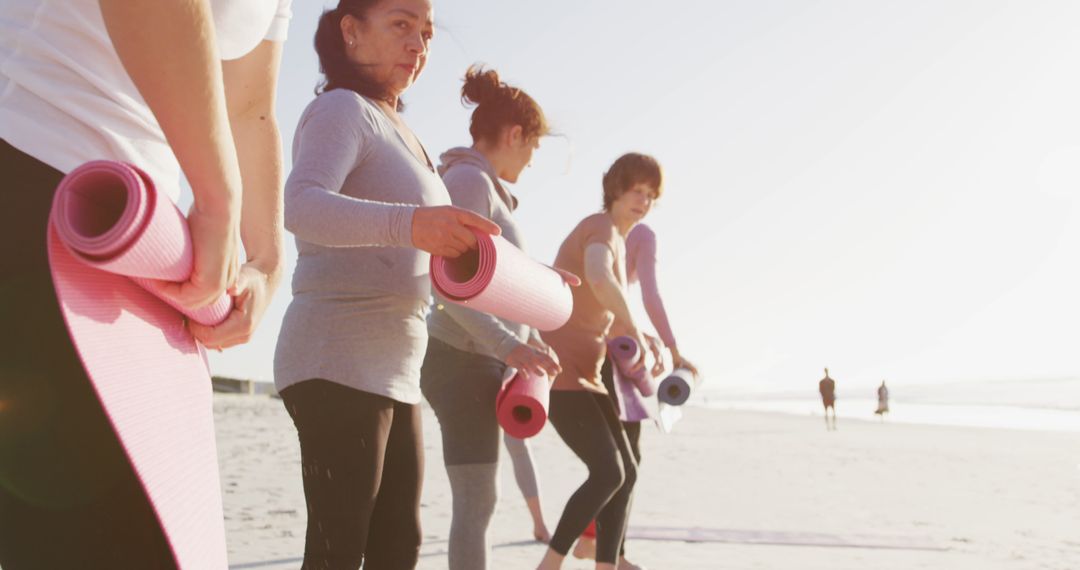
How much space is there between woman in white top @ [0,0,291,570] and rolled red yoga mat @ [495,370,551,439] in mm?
1837

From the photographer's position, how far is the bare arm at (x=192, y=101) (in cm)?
116

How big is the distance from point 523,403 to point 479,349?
25 centimetres

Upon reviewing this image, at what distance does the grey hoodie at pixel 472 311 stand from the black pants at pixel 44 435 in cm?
192

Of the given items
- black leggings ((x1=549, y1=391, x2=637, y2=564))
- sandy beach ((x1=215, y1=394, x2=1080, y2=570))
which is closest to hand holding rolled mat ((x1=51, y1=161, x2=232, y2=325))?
black leggings ((x1=549, y1=391, x2=637, y2=564))

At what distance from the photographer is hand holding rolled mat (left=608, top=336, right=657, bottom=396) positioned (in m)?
4.62

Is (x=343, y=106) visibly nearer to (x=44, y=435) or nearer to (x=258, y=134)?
(x=258, y=134)

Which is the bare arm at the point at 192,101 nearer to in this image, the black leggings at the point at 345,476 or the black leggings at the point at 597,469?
the black leggings at the point at 345,476

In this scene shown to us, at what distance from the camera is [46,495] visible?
1144mm

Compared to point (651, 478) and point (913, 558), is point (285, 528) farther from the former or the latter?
point (651, 478)

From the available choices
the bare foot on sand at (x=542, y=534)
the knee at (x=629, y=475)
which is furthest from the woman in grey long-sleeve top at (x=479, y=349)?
the bare foot on sand at (x=542, y=534)

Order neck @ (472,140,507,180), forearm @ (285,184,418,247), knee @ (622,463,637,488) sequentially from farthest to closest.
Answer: knee @ (622,463,637,488) → neck @ (472,140,507,180) → forearm @ (285,184,418,247)

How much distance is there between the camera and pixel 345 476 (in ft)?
7.32

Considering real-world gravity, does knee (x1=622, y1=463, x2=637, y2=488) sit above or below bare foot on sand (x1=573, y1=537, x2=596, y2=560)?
above

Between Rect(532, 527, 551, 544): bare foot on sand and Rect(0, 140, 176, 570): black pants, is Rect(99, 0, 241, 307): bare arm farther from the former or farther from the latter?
Rect(532, 527, 551, 544): bare foot on sand
